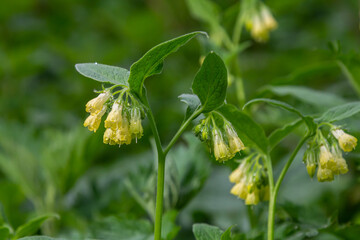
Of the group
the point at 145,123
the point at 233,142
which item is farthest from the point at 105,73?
the point at 145,123

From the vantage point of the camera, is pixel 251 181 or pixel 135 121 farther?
pixel 251 181

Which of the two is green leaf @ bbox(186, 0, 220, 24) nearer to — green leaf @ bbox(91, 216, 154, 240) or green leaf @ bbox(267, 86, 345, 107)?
green leaf @ bbox(267, 86, 345, 107)

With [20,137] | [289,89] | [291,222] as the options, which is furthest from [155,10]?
[291,222]

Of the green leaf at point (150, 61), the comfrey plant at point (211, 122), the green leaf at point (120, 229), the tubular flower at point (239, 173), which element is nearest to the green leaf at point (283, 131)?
the comfrey plant at point (211, 122)

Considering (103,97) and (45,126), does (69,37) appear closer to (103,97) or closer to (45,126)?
(45,126)

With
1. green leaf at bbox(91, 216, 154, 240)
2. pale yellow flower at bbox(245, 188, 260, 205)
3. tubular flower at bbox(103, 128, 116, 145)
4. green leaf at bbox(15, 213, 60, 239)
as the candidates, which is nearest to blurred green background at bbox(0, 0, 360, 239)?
green leaf at bbox(91, 216, 154, 240)

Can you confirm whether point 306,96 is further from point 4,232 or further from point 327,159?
point 4,232

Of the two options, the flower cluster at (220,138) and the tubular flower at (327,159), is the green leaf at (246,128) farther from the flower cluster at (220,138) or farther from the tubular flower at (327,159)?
the tubular flower at (327,159)
